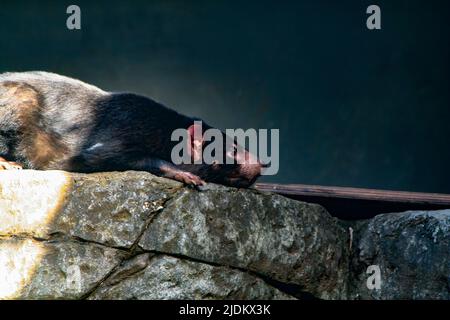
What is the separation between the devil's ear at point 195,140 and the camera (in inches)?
221

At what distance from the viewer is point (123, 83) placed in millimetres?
8125

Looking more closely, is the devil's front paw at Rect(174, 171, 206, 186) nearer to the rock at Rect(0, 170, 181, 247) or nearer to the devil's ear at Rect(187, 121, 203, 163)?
the rock at Rect(0, 170, 181, 247)

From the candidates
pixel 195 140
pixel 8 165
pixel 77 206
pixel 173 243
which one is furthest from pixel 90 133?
pixel 173 243

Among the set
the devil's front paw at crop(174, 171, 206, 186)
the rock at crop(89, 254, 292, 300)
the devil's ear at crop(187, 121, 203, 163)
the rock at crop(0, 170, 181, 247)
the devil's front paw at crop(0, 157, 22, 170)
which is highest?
the devil's ear at crop(187, 121, 203, 163)

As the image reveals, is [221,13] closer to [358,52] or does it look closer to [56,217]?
[358,52]

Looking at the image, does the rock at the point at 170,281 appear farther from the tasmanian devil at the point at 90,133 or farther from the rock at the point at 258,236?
the tasmanian devil at the point at 90,133

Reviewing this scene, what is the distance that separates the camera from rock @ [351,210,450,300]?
515 centimetres

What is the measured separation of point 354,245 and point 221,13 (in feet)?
12.2

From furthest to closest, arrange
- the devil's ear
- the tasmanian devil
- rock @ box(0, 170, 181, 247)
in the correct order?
the devil's ear, the tasmanian devil, rock @ box(0, 170, 181, 247)

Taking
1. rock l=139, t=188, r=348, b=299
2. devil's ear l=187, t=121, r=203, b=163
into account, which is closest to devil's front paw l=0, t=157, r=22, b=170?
rock l=139, t=188, r=348, b=299

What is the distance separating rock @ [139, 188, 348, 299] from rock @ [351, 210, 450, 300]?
0.21 meters

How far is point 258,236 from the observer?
501 cm

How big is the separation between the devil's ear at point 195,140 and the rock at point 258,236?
2.44ft

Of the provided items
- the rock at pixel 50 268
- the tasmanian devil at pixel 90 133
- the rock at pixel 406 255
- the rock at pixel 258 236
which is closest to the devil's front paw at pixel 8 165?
the tasmanian devil at pixel 90 133
